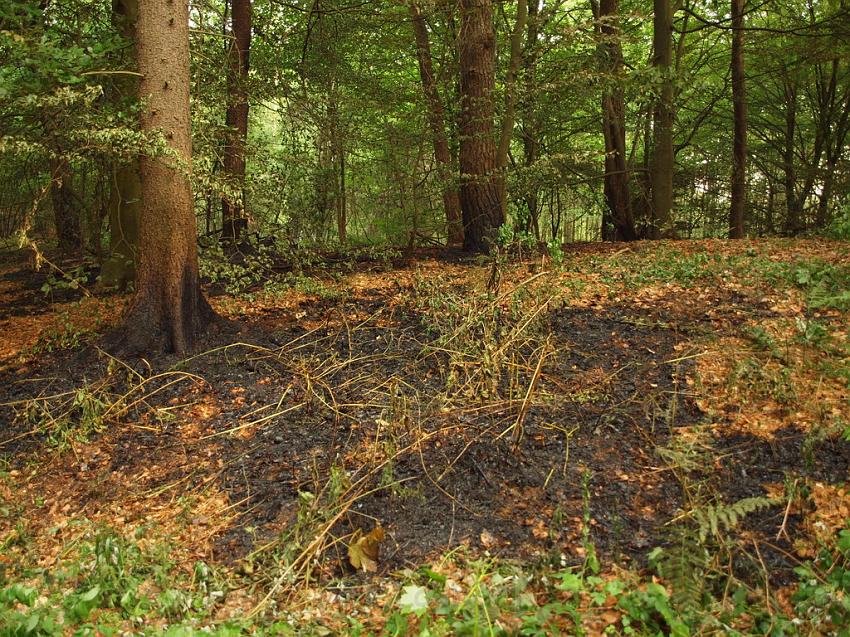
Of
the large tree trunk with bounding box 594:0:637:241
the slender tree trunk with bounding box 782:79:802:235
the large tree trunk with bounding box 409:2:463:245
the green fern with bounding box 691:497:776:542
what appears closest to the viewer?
the green fern with bounding box 691:497:776:542

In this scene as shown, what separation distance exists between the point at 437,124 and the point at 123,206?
4.24m

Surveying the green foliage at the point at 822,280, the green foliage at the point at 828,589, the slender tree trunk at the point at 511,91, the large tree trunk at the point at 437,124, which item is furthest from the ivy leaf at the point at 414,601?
the large tree trunk at the point at 437,124

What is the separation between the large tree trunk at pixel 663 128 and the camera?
959 centimetres

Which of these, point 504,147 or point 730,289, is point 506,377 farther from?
point 504,147

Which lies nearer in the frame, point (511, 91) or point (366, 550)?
point (366, 550)

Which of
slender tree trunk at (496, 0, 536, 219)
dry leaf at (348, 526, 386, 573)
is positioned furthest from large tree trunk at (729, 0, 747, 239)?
dry leaf at (348, 526, 386, 573)

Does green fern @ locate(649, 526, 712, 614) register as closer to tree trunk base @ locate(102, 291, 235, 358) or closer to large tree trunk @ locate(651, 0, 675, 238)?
tree trunk base @ locate(102, 291, 235, 358)

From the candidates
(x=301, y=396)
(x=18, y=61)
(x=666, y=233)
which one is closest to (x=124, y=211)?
(x=18, y=61)

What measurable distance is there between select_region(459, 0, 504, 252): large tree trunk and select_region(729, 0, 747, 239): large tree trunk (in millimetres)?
5408

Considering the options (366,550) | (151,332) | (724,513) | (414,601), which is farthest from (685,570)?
(151,332)

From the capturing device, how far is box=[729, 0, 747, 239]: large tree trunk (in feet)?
37.2

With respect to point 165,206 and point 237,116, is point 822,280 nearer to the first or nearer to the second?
point 165,206

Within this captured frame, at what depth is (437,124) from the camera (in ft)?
29.7

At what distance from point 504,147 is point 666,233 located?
3933 mm
